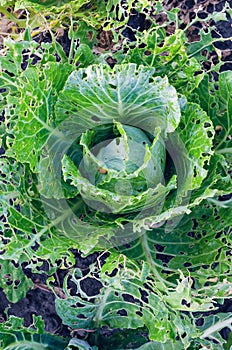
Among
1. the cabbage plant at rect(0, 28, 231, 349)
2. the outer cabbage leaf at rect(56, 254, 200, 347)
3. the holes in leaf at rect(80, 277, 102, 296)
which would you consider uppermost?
the cabbage plant at rect(0, 28, 231, 349)

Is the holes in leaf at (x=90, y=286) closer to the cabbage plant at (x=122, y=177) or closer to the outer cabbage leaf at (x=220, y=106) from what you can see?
the cabbage plant at (x=122, y=177)

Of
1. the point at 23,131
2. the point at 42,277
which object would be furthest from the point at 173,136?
the point at 42,277

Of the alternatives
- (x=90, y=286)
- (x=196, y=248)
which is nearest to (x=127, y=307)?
(x=196, y=248)

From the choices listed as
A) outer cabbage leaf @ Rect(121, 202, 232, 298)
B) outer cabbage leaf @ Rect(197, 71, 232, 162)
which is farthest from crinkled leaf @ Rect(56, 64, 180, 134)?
outer cabbage leaf @ Rect(121, 202, 232, 298)

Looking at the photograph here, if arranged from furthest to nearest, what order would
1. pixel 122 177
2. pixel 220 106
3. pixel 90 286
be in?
pixel 90 286 < pixel 220 106 < pixel 122 177

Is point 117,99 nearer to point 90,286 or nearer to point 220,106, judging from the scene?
point 220,106

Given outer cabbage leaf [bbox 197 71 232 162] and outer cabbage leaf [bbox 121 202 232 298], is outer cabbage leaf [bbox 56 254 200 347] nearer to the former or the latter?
outer cabbage leaf [bbox 121 202 232 298]

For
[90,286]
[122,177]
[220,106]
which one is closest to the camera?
[122,177]

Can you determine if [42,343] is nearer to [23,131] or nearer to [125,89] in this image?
[23,131]

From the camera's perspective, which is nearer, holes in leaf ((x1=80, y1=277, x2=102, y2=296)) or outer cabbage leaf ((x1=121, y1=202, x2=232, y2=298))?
outer cabbage leaf ((x1=121, y1=202, x2=232, y2=298))

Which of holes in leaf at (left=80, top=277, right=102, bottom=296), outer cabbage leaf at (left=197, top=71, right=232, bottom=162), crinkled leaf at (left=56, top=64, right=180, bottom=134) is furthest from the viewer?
holes in leaf at (left=80, top=277, right=102, bottom=296)

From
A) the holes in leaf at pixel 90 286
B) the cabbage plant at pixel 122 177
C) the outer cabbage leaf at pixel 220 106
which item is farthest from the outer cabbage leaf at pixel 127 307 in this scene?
the outer cabbage leaf at pixel 220 106
